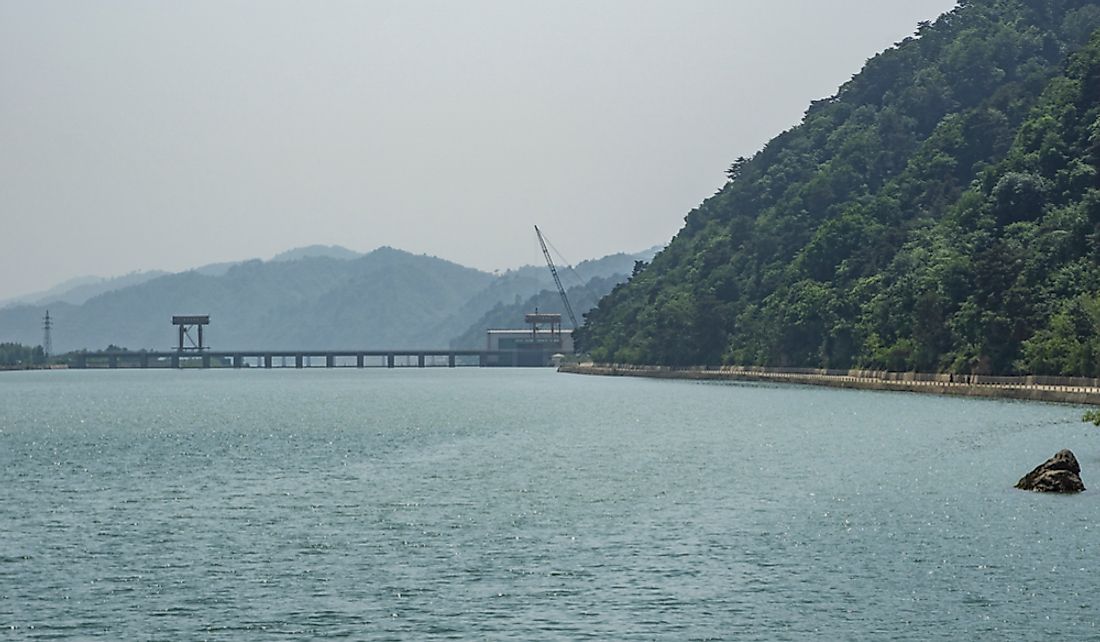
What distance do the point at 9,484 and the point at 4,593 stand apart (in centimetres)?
3660

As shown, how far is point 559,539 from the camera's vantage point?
5762 cm

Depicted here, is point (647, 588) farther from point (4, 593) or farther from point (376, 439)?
point (376, 439)

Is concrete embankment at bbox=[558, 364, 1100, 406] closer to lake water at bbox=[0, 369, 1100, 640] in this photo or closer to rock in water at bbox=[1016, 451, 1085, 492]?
lake water at bbox=[0, 369, 1100, 640]

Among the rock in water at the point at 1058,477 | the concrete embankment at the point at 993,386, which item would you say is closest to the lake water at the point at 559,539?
the rock in water at the point at 1058,477

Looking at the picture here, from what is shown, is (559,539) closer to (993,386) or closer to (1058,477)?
(1058,477)

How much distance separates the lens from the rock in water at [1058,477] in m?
67.9

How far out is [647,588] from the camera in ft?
154

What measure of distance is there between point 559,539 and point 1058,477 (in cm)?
2294

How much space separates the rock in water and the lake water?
895 millimetres

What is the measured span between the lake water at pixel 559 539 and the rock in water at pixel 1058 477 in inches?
35.3

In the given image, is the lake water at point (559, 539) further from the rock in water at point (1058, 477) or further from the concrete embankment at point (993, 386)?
the concrete embankment at point (993, 386)

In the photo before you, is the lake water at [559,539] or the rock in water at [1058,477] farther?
the rock in water at [1058,477]

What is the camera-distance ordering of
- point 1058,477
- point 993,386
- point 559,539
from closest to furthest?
point 559,539
point 1058,477
point 993,386

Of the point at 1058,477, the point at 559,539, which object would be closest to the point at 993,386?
the point at 1058,477
